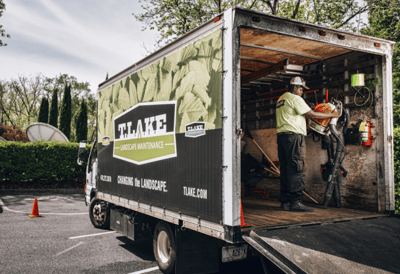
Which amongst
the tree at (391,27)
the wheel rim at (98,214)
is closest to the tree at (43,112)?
the tree at (391,27)

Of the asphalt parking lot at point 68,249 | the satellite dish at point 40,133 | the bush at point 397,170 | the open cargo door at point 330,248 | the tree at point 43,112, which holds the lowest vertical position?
the asphalt parking lot at point 68,249

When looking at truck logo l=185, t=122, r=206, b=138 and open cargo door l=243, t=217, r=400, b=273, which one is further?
truck logo l=185, t=122, r=206, b=138

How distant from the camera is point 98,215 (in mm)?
7629

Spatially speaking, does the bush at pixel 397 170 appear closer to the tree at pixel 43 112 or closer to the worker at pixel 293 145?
the worker at pixel 293 145

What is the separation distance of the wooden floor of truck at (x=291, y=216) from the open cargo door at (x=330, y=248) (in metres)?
0.22

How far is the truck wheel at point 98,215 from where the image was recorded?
747 centimetres

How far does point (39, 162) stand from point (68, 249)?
Result: 37.8 feet

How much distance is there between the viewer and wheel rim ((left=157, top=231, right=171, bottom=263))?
463cm

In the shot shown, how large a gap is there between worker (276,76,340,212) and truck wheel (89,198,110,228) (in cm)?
420

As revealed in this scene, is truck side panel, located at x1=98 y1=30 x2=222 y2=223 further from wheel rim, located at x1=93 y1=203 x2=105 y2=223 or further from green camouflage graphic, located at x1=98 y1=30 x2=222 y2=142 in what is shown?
wheel rim, located at x1=93 y1=203 x2=105 y2=223

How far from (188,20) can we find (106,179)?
12344 millimetres

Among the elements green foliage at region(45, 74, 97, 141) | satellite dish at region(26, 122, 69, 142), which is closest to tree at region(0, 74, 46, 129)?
green foliage at region(45, 74, 97, 141)

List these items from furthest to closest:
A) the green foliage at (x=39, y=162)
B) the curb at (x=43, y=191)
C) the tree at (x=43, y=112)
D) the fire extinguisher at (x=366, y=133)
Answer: the tree at (x=43, y=112)
the green foliage at (x=39, y=162)
the curb at (x=43, y=191)
the fire extinguisher at (x=366, y=133)

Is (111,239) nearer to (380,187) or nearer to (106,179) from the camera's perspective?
(106,179)
